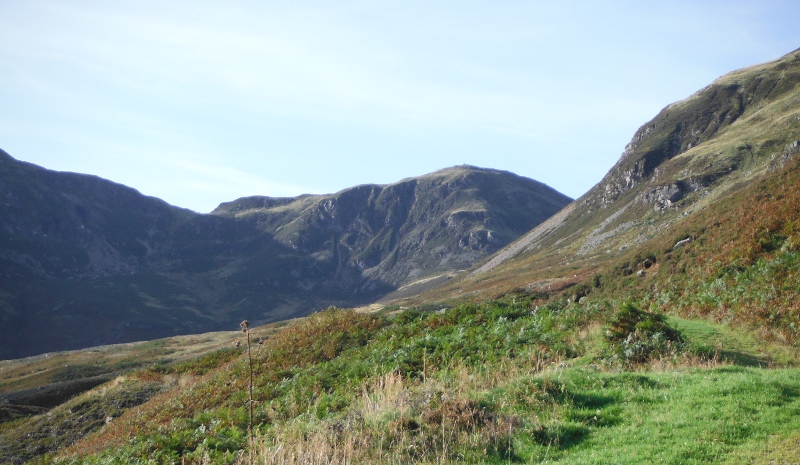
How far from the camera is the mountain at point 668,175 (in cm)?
7844

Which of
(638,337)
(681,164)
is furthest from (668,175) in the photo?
(638,337)

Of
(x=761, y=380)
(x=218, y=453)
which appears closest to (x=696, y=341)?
(x=761, y=380)

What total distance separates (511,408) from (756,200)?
21.8m

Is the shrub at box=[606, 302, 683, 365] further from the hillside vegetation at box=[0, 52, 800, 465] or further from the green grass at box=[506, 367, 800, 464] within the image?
the green grass at box=[506, 367, 800, 464]

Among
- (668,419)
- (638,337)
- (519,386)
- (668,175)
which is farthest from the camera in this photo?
(668,175)

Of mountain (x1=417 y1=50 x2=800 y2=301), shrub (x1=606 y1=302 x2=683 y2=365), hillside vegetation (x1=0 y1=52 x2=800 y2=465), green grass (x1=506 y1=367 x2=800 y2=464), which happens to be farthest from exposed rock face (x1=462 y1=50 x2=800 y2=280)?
green grass (x1=506 y1=367 x2=800 y2=464)

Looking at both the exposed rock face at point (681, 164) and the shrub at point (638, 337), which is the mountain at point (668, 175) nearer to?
the exposed rock face at point (681, 164)

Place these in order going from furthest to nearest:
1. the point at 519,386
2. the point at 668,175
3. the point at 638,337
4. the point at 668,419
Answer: the point at 668,175 < the point at 638,337 < the point at 519,386 < the point at 668,419

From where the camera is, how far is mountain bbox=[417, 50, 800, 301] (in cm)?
7844

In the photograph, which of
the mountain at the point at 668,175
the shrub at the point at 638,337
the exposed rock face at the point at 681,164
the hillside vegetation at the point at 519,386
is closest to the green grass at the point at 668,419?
the hillside vegetation at the point at 519,386

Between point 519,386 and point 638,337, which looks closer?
point 519,386

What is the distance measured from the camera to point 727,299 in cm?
1727

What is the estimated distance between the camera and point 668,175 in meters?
104

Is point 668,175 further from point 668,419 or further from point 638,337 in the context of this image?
point 668,419
